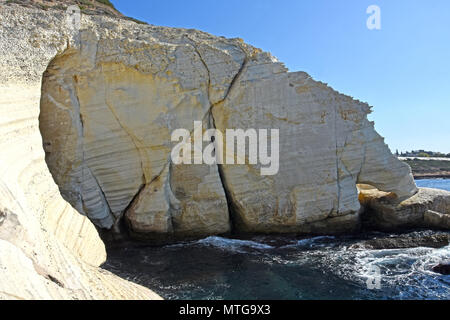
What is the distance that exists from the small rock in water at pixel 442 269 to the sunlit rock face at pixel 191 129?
3578mm

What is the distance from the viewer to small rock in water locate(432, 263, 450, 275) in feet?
26.1

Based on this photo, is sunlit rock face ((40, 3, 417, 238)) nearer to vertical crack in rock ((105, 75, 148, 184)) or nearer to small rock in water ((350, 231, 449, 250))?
vertical crack in rock ((105, 75, 148, 184))

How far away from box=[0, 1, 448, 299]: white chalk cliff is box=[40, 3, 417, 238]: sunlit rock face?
0.12 ft

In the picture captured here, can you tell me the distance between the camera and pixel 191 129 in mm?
10742

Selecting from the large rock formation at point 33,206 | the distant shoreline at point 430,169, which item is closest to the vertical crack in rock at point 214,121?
the large rock formation at point 33,206

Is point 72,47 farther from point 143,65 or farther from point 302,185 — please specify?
point 302,185

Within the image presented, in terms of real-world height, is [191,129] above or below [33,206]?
above

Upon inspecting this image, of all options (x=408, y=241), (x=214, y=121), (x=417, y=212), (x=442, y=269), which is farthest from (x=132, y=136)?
(x=417, y=212)

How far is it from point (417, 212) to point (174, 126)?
9675 millimetres

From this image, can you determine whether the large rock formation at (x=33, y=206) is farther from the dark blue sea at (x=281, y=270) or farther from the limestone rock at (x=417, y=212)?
the limestone rock at (x=417, y=212)

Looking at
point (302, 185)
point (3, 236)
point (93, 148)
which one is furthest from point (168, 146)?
point (3, 236)

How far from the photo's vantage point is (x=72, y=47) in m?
9.72

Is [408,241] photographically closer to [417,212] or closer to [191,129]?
[417,212]

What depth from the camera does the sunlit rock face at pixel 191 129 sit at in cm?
982
